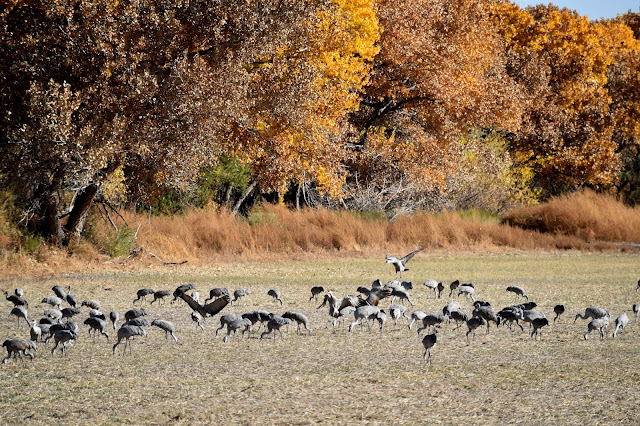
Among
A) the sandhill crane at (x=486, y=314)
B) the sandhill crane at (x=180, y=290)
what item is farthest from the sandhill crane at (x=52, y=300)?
the sandhill crane at (x=486, y=314)

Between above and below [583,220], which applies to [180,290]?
below

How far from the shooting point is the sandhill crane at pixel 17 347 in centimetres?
815

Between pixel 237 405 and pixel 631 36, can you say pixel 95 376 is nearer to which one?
pixel 237 405

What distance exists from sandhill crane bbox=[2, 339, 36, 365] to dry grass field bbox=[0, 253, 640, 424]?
114 mm

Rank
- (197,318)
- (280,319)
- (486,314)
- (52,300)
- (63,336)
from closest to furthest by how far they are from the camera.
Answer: (63,336) < (280,319) < (486,314) < (197,318) < (52,300)

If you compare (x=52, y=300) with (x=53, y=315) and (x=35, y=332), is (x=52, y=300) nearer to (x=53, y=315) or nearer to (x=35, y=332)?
(x=53, y=315)

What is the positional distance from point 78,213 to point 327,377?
13.0 m

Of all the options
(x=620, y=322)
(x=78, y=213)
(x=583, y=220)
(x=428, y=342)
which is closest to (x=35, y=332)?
(x=428, y=342)

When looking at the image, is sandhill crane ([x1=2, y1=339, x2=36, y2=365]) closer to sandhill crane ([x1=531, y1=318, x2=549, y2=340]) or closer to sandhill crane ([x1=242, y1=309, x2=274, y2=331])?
sandhill crane ([x1=242, y1=309, x2=274, y2=331])

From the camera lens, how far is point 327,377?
7.75 meters

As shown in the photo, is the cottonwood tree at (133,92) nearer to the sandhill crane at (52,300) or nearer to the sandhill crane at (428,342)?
the sandhill crane at (52,300)

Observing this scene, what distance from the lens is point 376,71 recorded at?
29.8 meters

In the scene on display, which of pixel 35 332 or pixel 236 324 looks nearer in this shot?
pixel 35 332

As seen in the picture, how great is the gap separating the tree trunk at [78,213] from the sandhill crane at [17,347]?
35.4 feet
